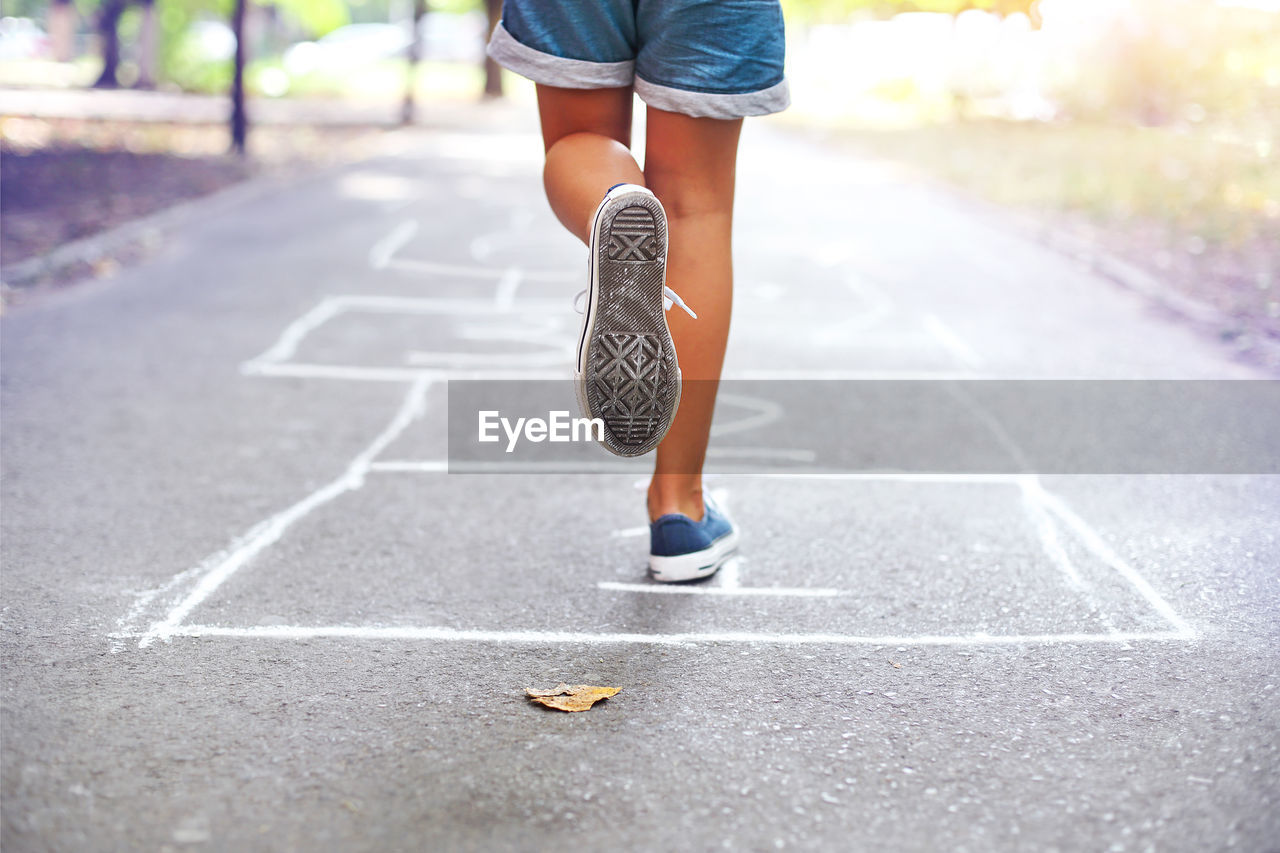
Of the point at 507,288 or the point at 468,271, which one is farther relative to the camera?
the point at 468,271

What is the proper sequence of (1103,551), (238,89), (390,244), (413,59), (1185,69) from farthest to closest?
(413,59) < (1185,69) < (238,89) < (390,244) < (1103,551)

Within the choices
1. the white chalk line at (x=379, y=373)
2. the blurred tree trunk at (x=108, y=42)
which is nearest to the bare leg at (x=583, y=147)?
the white chalk line at (x=379, y=373)

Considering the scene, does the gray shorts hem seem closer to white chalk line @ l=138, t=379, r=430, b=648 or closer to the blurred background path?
the blurred background path

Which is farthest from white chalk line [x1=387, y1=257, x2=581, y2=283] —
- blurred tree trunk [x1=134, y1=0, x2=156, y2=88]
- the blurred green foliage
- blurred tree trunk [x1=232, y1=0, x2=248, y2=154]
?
blurred tree trunk [x1=134, y1=0, x2=156, y2=88]

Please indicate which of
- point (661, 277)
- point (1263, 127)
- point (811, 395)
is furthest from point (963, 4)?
point (661, 277)

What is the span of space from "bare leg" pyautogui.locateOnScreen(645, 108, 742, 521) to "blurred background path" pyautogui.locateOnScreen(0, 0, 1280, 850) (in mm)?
360

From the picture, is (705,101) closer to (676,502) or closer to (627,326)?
(627,326)

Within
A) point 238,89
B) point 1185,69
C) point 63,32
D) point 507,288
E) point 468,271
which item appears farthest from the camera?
point 63,32

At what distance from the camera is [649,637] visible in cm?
252

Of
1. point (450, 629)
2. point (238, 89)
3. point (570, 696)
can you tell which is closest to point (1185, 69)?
point (238, 89)

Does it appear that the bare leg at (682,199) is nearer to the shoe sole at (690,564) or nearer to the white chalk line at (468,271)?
the shoe sole at (690,564)

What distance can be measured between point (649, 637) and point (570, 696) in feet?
1.09

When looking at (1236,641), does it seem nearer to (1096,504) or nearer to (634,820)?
(1096,504)

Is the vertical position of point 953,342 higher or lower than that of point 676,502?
lower
